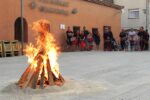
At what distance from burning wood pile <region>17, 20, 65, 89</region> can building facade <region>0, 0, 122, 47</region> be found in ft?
46.0

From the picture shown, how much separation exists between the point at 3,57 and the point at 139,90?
13.1m

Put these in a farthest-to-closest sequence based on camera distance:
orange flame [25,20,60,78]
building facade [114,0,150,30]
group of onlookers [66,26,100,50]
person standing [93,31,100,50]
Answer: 1. building facade [114,0,150,30]
2. person standing [93,31,100,50]
3. group of onlookers [66,26,100,50]
4. orange flame [25,20,60,78]

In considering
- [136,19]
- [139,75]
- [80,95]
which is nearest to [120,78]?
[139,75]

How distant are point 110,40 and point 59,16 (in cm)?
471

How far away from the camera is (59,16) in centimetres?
2923

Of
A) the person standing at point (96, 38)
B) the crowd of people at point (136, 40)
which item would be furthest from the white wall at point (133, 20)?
the person standing at point (96, 38)

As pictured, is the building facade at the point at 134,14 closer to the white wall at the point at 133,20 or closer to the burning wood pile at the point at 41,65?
the white wall at the point at 133,20

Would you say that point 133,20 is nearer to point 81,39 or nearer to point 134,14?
point 134,14

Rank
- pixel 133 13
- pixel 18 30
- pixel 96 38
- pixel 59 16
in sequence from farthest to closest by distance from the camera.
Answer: pixel 133 13 → pixel 96 38 → pixel 59 16 → pixel 18 30

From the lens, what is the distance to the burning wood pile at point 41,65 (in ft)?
30.7

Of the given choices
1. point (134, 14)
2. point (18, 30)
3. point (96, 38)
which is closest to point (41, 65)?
point (18, 30)

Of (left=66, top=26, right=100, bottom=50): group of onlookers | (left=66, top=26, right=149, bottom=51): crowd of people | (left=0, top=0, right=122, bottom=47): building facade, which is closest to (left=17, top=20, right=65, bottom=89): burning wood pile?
(left=0, top=0, right=122, bottom=47): building facade

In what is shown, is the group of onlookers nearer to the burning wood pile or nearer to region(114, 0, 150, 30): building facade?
region(114, 0, 150, 30): building facade

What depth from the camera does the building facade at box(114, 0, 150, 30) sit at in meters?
48.7
